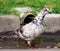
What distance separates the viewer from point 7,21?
757 centimetres

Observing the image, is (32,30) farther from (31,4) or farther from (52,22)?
(31,4)

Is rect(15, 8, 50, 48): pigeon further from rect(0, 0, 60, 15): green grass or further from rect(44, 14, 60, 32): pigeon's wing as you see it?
rect(0, 0, 60, 15): green grass

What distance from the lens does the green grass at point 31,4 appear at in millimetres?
8008

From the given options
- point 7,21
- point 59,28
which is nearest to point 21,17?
point 7,21

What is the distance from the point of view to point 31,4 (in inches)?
325

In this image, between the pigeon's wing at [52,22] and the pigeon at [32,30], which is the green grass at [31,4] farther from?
the pigeon at [32,30]

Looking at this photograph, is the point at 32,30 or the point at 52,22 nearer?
the point at 32,30

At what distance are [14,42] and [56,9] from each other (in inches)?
51.4

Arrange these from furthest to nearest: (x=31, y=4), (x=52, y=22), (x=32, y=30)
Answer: (x=31, y=4), (x=52, y=22), (x=32, y=30)

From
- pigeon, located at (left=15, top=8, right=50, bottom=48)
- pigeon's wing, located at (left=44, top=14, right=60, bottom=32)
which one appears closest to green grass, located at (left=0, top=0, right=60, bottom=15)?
pigeon's wing, located at (left=44, top=14, right=60, bottom=32)

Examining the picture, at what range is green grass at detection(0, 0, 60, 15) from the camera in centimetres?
801

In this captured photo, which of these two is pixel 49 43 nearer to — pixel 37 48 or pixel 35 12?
pixel 37 48

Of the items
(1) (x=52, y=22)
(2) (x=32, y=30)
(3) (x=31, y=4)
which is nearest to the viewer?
(2) (x=32, y=30)

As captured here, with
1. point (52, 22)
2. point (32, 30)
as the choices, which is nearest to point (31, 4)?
point (52, 22)
